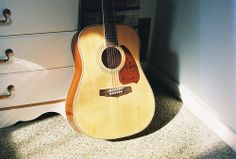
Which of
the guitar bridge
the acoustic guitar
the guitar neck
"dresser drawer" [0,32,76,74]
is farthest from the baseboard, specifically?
"dresser drawer" [0,32,76,74]

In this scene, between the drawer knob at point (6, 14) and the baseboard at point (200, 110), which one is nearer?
the drawer knob at point (6, 14)

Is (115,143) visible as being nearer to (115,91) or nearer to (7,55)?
(115,91)

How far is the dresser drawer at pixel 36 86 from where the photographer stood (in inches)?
48.9

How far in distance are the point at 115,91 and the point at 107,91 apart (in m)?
0.04

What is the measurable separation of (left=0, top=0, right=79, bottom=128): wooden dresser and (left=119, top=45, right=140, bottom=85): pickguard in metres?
0.25

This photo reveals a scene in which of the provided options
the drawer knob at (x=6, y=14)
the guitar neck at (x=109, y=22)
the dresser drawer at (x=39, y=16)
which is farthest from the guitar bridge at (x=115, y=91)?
the drawer knob at (x=6, y=14)

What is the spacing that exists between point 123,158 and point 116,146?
3.1 inches

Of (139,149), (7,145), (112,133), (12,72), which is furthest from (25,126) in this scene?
(139,149)

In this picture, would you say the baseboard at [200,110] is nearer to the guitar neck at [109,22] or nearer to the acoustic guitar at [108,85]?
the acoustic guitar at [108,85]

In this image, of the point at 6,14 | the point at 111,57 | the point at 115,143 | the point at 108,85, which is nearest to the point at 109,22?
the point at 111,57

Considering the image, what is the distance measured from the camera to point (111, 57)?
1215 mm

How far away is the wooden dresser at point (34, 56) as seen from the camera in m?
1.15

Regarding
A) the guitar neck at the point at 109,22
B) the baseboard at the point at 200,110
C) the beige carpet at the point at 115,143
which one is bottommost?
the beige carpet at the point at 115,143

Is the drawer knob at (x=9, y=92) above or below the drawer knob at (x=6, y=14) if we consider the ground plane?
below
